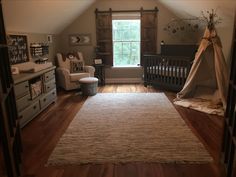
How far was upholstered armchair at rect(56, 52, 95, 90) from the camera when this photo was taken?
17.0 ft

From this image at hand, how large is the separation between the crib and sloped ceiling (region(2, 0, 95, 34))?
2238 mm

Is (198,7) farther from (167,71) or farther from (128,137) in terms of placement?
(128,137)

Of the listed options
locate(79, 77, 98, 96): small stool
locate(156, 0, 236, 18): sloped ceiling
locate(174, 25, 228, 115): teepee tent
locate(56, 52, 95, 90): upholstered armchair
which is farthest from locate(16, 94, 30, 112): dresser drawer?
locate(156, 0, 236, 18): sloped ceiling

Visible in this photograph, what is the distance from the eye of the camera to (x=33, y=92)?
341cm

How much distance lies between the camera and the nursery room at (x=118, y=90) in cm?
207

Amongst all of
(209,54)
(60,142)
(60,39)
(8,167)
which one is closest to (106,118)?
(60,142)

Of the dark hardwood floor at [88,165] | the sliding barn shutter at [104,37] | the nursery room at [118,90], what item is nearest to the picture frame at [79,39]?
the nursery room at [118,90]

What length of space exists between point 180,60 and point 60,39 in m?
3.46

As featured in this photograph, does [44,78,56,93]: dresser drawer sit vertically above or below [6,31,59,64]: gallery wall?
below

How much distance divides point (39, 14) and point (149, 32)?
3.14 m

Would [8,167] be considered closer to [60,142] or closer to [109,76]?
[60,142]

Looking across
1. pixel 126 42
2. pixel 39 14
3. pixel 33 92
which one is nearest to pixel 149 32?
pixel 126 42

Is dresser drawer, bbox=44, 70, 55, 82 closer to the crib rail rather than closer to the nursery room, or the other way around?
the nursery room

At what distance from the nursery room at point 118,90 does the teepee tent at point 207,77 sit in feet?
0.06
